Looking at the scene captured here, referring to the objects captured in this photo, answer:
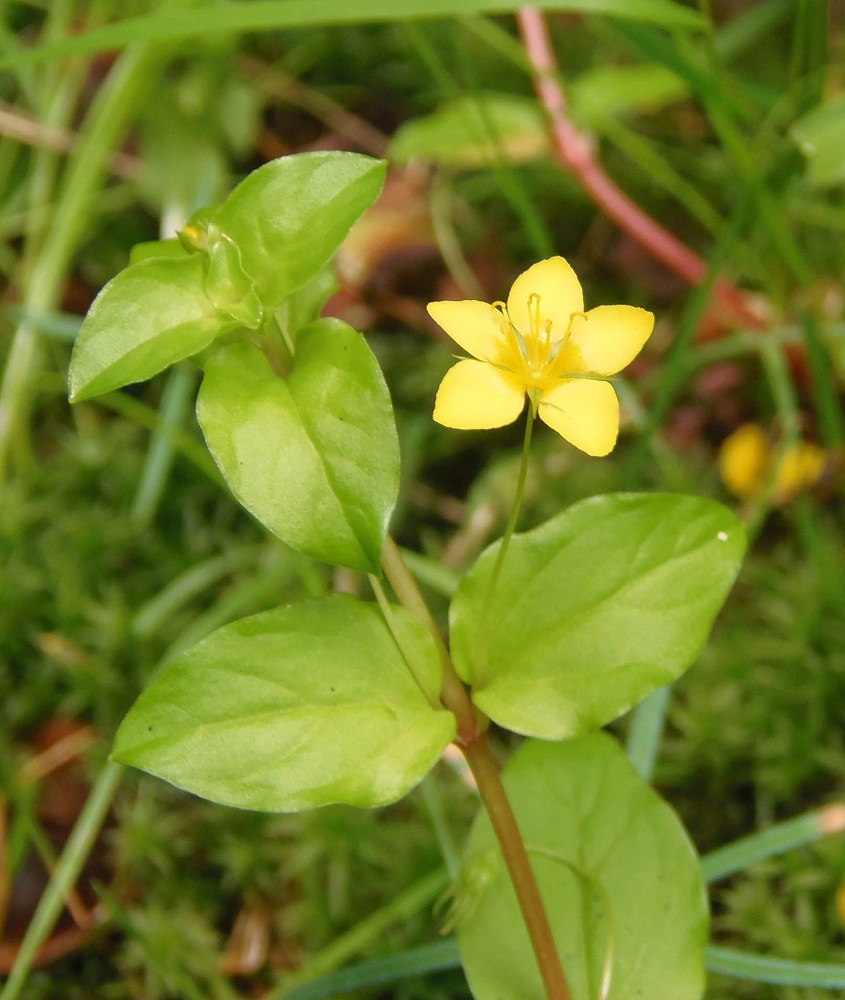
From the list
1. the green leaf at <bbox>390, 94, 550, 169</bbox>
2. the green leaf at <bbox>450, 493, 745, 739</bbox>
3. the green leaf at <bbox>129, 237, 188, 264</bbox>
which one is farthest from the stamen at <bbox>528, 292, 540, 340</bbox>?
the green leaf at <bbox>390, 94, 550, 169</bbox>

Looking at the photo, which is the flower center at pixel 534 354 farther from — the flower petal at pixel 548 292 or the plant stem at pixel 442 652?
the plant stem at pixel 442 652

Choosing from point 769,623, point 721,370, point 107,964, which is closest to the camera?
point 107,964

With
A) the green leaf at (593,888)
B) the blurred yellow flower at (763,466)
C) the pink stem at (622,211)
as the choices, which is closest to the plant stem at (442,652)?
the green leaf at (593,888)

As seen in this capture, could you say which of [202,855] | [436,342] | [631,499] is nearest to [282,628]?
[631,499]

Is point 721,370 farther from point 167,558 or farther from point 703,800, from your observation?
point 167,558

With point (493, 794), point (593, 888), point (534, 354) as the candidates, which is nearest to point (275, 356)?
point (534, 354)

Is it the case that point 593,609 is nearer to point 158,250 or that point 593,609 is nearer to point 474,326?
point 474,326
